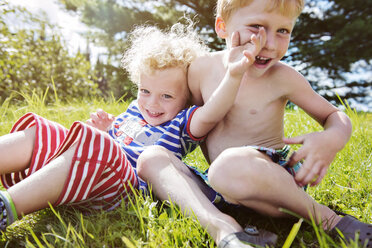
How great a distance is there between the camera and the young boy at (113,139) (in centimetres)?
135

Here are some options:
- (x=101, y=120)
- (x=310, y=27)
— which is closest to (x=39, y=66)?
(x=101, y=120)

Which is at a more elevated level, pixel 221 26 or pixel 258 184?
pixel 221 26

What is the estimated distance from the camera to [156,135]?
6.05 ft

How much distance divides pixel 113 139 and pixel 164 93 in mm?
456

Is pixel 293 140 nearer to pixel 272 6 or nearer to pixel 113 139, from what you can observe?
pixel 272 6

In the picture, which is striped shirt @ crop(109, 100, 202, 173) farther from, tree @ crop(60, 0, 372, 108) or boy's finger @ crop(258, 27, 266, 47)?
tree @ crop(60, 0, 372, 108)

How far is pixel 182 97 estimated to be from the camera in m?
1.93

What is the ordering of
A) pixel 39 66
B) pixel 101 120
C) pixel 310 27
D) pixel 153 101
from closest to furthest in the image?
pixel 153 101
pixel 101 120
pixel 39 66
pixel 310 27

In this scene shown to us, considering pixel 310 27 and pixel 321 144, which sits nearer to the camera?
pixel 321 144

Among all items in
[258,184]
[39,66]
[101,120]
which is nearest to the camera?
[258,184]

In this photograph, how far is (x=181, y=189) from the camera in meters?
1.40

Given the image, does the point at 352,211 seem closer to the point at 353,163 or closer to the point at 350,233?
the point at 350,233

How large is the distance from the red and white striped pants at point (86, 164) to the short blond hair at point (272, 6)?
32.7 inches

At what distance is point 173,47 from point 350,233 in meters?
1.31
